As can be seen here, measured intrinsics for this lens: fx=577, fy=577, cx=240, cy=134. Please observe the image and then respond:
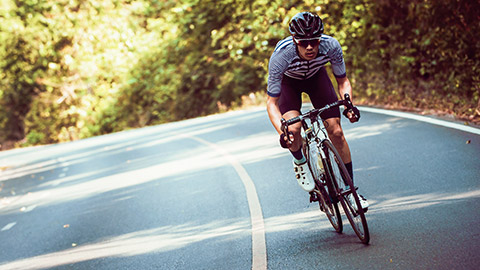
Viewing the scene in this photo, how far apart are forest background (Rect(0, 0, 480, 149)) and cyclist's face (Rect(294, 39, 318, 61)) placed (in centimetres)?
616

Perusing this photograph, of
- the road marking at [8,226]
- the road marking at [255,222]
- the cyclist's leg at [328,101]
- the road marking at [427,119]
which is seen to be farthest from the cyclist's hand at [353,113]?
the road marking at [8,226]

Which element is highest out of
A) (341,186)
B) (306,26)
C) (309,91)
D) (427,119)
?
(306,26)

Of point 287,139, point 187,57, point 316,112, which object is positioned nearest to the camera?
point 287,139

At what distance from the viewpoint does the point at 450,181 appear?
267 inches

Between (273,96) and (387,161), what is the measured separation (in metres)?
3.91

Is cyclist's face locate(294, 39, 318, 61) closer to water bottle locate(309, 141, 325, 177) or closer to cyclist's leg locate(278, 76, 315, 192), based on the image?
cyclist's leg locate(278, 76, 315, 192)

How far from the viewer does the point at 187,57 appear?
112 ft

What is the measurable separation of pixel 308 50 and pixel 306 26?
0.85 feet

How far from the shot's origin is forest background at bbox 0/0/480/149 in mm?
12961

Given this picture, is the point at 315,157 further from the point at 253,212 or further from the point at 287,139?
the point at 253,212

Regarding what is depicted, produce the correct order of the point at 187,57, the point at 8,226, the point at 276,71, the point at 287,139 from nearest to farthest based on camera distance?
1. the point at 287,139
2. the point at 276,71
3. the point at 8,226
4. the point at 187,57

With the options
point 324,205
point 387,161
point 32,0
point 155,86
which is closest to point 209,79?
point 155,86

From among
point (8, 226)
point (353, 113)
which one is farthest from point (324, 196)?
point (8, 226)

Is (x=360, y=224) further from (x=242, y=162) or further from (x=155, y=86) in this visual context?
(x=155, y=86)
